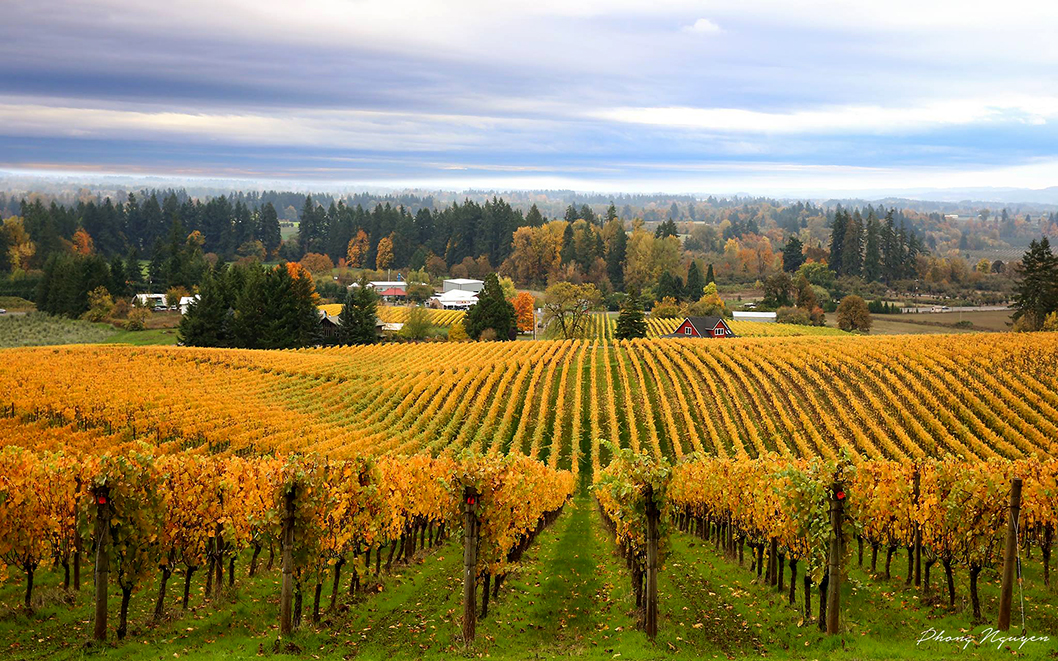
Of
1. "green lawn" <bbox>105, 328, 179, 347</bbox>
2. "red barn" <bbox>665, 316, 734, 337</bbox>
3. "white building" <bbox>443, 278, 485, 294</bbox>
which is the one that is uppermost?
"white building" <bbox>443, 278, 485, 294</bbox>

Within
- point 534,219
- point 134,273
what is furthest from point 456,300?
point 534,219

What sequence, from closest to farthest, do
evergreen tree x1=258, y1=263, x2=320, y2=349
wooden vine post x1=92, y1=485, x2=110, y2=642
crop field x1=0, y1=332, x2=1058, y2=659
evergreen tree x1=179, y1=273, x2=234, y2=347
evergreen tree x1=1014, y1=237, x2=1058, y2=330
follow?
wooden vine post x1=92, y1=485, x2=110, y2=642
crop field x1=0, y1=332, x2=1058, y2=659
evergreen tree x1=179, y1=273, x2=234, y2=347
evergreen tree x1=258, y1=263, x2=320, y2=349
evergreen tree x1=1014, y1=237, x2=1058, y2=330

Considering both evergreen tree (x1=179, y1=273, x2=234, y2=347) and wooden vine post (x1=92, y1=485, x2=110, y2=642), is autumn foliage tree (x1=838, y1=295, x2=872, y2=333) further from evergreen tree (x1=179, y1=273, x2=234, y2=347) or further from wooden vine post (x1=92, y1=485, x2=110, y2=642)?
wooden vine post (x1=92, y1=485, x2=110, y2=642)

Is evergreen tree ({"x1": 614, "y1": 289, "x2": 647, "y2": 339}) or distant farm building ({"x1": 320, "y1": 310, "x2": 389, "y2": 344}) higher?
evergreen tree ({"x1": 614, "y1": 289, "x2": 647, "y2": 339})

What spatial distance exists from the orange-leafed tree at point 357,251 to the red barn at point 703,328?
4284 inches

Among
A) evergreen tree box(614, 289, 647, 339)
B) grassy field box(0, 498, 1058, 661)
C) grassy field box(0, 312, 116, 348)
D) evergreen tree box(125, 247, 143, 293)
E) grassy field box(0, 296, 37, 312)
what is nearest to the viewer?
grassy field box(0, 498, 1058, 661)

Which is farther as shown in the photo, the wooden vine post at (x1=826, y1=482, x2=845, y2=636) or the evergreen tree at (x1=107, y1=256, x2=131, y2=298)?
the evergreen tree at (x1=107, y1=256, x2=131, y2=298)

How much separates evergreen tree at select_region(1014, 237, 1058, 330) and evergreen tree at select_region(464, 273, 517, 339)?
50.9m

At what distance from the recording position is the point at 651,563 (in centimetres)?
1703

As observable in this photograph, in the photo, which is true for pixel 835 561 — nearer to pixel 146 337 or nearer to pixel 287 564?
pixel 287 564

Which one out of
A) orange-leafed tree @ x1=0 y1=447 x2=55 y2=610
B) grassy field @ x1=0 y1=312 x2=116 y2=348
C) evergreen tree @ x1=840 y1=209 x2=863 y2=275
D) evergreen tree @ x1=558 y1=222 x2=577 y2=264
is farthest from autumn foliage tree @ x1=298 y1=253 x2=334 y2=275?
orange-leafed tree @ x1=0 y1=447 x2=55 y2=610

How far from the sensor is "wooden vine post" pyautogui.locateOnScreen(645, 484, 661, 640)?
55.4 feet

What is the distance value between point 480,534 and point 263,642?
190 inches

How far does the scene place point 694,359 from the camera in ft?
191
